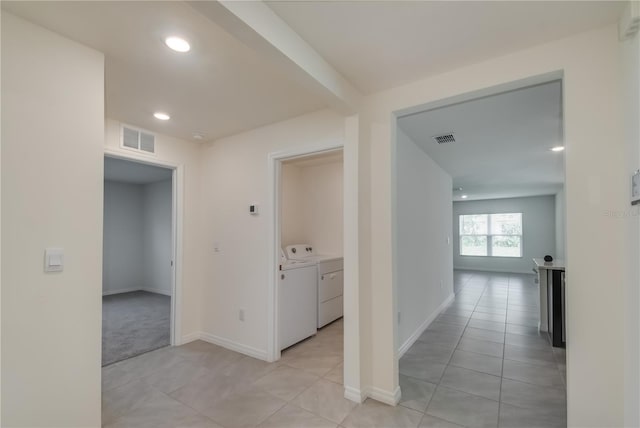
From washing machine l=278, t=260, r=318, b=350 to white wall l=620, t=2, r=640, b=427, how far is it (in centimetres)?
259

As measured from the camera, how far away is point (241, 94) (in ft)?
8.01

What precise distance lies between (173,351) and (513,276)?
895 cm

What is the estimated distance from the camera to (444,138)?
11.4ft

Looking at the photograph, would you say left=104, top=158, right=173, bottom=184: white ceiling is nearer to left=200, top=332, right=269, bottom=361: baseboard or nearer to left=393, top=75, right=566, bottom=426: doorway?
left=200, top=332, right=269, bottom=361: baseboard

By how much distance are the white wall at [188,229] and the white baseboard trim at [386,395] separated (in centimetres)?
234

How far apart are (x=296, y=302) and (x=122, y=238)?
5077 millimetres

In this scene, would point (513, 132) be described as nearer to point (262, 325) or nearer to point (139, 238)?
point (262, 325)

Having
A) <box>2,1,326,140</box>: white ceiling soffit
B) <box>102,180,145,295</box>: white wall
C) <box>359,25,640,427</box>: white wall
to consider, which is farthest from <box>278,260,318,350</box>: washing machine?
<box>102,180,145,295</box>: white wall

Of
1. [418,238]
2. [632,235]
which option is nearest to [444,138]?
[418,238]

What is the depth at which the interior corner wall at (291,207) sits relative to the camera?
4.66m

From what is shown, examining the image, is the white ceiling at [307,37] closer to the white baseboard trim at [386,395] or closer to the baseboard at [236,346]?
the white baseboard trim at [386,395]

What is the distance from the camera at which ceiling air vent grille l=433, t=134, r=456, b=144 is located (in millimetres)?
3404

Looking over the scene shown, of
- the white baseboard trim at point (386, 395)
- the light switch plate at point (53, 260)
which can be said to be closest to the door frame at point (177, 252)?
the light switch plate at point (53, 260)

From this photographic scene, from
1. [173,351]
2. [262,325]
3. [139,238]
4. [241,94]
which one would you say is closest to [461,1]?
[241,94]
